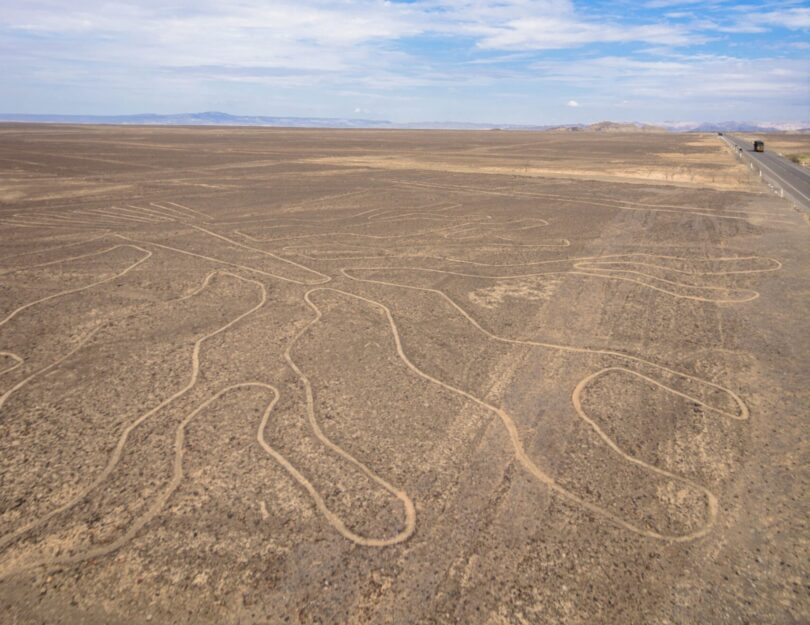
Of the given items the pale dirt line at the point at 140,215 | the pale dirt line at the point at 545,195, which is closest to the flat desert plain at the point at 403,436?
the pale dirt line at the point at 140,215

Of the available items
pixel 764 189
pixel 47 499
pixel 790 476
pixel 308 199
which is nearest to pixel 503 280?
pixel 790 476

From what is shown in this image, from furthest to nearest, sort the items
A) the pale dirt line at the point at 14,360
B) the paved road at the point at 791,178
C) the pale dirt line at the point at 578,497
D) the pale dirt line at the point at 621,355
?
1. the paved road at the point at 791,178
2. the pale dirt line at the point at 14,360
3. the pale dirt line at the point at 621,355
4. the pale dirt line at the point at 578,497

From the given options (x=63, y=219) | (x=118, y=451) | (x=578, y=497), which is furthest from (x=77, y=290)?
(x=578, y=497)

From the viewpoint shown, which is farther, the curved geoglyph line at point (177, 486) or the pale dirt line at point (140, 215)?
the pale dirt line at point (140, 215)

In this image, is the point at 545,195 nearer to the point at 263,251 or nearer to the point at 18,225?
the point at 263,251

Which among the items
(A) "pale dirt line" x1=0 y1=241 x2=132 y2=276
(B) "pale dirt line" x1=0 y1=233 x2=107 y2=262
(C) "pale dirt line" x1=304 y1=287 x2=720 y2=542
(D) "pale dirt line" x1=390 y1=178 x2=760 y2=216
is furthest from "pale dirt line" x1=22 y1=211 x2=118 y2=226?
(D) "pale dirt line" x1=390 y1=178 x2=760 y2=216

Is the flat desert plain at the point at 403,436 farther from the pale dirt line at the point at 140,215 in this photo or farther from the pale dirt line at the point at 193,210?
the pale dirt line at the point at 193,210

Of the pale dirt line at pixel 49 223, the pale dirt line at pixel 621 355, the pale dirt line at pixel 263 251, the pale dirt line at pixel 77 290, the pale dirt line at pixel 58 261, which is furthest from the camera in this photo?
the pale dirt line at pixel 49 223

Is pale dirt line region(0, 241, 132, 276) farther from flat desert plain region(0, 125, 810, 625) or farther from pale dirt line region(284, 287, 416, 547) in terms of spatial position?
pale dirt line region(284, 287, 416, 547)
